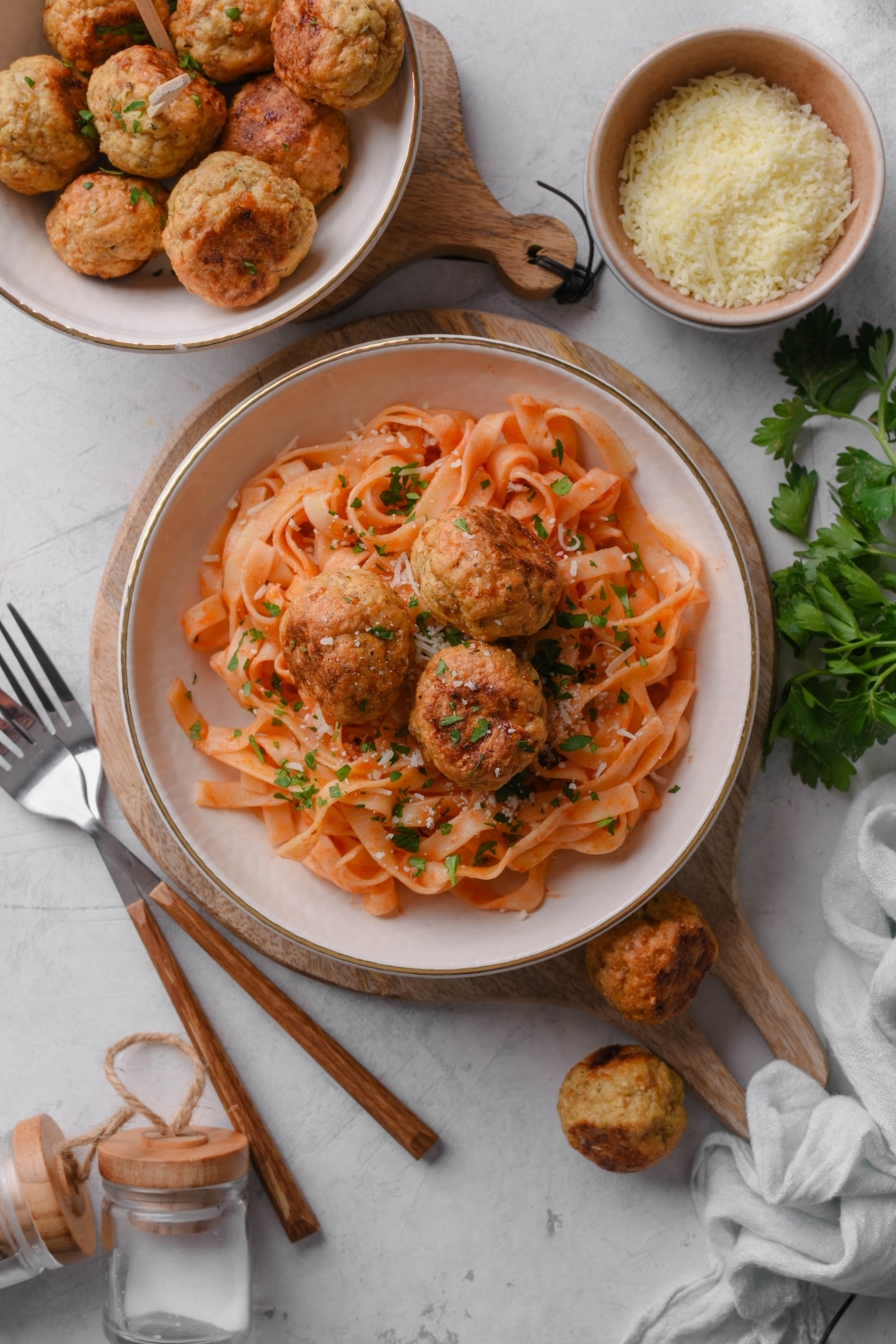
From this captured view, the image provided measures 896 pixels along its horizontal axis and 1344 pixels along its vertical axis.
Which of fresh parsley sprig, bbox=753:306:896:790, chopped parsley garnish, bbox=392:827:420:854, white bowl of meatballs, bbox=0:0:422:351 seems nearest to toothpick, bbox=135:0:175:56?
white bowl of meatballs, bbox=0:0:422:351

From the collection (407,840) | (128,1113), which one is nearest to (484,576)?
(407,840)

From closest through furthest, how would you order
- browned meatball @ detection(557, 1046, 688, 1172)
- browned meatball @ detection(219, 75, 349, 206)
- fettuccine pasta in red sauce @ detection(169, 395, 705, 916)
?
browned meatball @ detection(219, 75, 349, 206)
fettuccine pasta in red sauce @ detection(169, 395, 705, 916)
browned meatball @ detection(557, 1046, 688, 1172)

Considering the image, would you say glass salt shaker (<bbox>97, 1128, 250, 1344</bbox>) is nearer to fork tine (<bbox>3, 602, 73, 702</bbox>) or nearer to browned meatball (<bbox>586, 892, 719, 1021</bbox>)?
browned meatball (<bbox>586, 892, 719, 1021</bbox>)

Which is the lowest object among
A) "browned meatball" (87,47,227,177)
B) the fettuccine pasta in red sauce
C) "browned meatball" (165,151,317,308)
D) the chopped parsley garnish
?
the chopped parsley garnish

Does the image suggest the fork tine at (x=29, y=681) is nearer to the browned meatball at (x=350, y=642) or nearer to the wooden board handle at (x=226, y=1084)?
the wooden board handle at (x=226, y=1084)

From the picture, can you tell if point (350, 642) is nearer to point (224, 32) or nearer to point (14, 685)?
point (14, 685)

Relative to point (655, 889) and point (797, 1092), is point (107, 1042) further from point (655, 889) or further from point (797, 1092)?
point (797, 1092)
